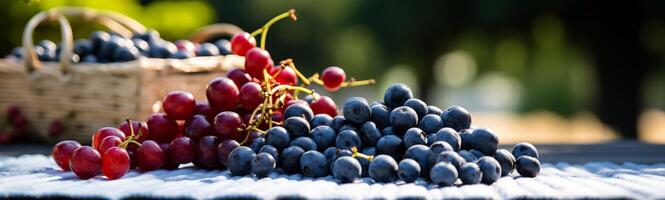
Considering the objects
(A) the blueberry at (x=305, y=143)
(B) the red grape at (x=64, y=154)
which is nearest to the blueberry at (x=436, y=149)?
(A) the blueberry at (x=305, y=143)

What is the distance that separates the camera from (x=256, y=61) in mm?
1654

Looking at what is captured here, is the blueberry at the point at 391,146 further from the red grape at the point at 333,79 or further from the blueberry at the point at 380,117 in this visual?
the red grape at the point at 333,79

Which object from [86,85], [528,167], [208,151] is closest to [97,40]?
[86,85]

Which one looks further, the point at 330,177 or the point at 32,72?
the point at 32,72

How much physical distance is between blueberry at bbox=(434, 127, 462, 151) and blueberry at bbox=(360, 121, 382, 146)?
4.7 inches

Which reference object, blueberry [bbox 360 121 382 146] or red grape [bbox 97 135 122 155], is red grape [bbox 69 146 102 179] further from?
blueberry [bbox 360 121 382 146]

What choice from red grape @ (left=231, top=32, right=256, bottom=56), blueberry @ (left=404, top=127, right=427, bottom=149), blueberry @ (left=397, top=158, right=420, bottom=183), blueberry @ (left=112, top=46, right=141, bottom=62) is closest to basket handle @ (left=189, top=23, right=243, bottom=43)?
blueberry @ (left=112, top=46, right=141, bottom=62)

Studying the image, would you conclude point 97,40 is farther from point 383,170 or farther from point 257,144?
point 383,170

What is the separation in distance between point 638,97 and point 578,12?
2.84 ft

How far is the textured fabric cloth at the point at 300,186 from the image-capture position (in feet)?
3.67

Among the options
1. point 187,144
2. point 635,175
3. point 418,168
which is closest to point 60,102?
point 187,144

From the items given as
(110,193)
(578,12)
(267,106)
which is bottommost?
(110,193)

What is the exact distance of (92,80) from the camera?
7.98ft

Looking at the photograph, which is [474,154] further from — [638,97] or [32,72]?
[638,97]
